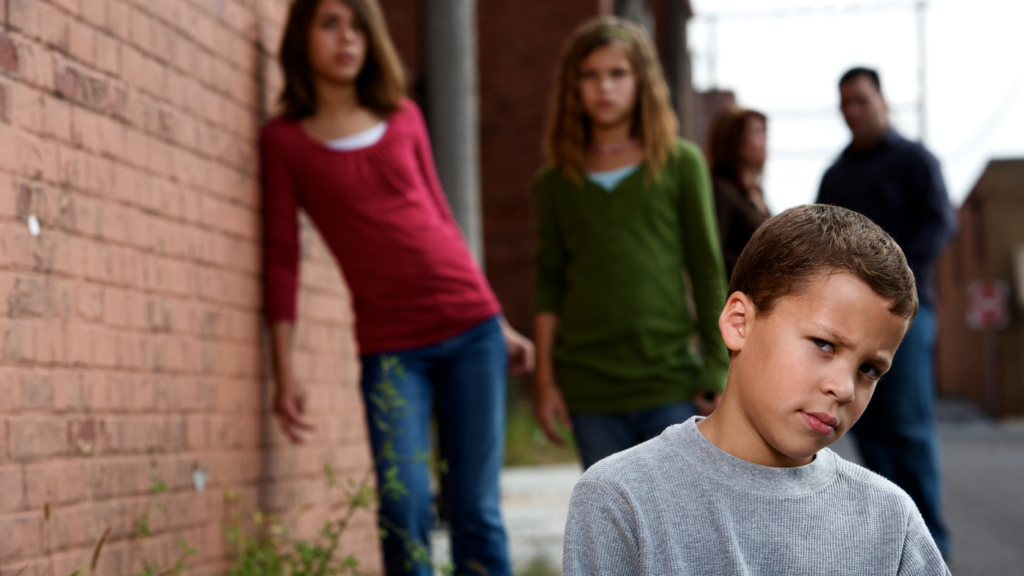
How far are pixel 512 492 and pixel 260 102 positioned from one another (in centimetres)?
467

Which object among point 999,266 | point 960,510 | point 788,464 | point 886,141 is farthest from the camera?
point 999,266

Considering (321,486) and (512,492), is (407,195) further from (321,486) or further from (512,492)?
(512,492)

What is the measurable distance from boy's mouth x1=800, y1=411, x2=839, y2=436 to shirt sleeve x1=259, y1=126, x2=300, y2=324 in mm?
2381

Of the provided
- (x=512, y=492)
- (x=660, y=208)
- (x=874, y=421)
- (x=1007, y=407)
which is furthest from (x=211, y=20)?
(x=1007, y=407)

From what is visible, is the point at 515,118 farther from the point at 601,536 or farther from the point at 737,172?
the point at 601,536

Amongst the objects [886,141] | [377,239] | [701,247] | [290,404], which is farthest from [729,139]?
[290,404]

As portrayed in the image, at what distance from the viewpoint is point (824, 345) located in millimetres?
1744

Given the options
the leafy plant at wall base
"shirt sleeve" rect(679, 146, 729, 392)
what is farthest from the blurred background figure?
the leafy plant at wall base

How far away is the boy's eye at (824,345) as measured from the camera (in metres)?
1.74

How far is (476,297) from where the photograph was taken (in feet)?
12.1

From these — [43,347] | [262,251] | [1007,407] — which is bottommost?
[1007,407]

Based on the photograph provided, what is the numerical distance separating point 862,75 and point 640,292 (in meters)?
2.28

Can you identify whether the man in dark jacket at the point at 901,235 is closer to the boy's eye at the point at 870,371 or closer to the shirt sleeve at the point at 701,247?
the shirt sleeve at the point at 701,247

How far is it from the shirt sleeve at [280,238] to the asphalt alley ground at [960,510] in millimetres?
1727
